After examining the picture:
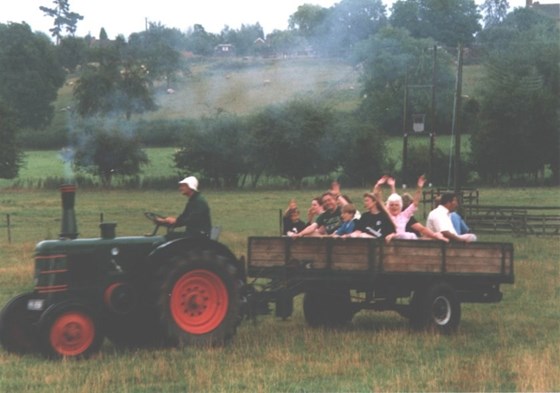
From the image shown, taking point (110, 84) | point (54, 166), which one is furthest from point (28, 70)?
point (54, 166)

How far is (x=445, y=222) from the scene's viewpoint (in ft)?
44.6

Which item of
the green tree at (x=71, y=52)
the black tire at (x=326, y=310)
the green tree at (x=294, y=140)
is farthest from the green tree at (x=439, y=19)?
the black tire at (x=326, y=310)

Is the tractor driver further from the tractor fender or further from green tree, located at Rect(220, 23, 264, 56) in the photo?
green tree, located at Rect(220, 23, 264, 56)

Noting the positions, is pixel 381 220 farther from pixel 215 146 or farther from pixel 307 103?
pixel 215 146

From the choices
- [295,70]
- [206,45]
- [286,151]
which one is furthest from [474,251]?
[286,151]

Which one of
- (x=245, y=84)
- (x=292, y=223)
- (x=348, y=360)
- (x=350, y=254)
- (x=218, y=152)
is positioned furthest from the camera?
(x=218, y=152)

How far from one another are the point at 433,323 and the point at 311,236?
178 cm

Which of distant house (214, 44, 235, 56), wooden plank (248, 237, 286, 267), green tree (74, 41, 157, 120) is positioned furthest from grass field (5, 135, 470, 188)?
wooden plank (248, 237, 286, 267)

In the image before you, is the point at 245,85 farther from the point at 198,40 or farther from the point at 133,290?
the point at 133,290

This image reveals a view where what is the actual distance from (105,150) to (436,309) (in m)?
14.8

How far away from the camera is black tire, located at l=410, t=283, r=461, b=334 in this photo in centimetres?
1288

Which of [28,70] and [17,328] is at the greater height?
[28,70]

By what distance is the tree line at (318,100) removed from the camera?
22.6 metres

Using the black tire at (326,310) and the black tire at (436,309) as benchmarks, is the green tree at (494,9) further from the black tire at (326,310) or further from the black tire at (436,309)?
the black tire at (436,309)
